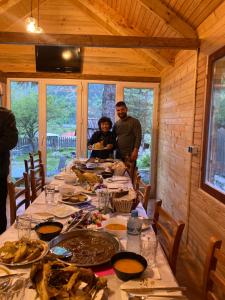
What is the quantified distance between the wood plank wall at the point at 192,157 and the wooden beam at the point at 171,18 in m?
0.14

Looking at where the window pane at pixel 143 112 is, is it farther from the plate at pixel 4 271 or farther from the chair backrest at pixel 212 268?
the plate at pixel 4 271

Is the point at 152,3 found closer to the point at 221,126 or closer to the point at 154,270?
the point at 221,126

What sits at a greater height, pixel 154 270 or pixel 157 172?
pixel 154 270

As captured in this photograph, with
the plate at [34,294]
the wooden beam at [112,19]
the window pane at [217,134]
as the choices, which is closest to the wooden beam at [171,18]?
the window pane at [217,134]

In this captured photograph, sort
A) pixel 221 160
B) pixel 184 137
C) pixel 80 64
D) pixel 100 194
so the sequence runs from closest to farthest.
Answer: pixel 100 194
pixel 221 160
pixel 184 137
pixel 80 64

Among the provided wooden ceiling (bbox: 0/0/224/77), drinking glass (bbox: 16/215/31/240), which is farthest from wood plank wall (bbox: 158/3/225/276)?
drinking glass (bbox: 16/215/31/240)

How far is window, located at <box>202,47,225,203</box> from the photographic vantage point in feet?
7.98

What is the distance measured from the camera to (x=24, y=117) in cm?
555

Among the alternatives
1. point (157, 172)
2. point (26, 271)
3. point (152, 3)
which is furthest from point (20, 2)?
point (26, 271)

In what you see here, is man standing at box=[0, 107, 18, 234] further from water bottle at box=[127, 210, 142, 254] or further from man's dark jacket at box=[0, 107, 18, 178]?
water bottle at box=[127, 210, 142, 254]

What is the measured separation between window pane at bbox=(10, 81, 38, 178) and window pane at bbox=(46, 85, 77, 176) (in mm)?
273

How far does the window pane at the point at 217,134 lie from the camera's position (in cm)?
243

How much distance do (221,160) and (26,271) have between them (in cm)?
187

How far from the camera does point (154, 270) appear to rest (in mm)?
1195
